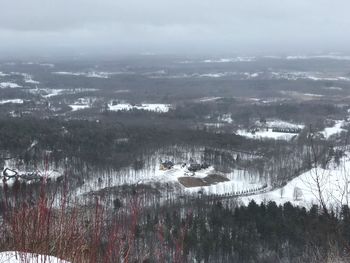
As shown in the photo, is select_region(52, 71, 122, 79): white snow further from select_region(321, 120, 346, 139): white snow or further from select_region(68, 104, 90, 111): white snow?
select_region(321, 120, 346, 139): white snow

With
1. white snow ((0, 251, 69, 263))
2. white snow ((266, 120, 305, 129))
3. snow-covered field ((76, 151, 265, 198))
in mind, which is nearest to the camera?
white snow ((0, 251, 69, 263))

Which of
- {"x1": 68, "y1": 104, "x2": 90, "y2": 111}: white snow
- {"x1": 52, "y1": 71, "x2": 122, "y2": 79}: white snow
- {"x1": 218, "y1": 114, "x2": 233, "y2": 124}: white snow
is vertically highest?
{"x1": 52, "y1": 71, "x2": 122, "y2": 79}: white snow

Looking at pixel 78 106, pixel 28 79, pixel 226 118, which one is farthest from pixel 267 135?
pixel 28 79

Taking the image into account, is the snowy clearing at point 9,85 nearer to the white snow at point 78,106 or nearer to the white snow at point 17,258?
the white snow at point 78,106

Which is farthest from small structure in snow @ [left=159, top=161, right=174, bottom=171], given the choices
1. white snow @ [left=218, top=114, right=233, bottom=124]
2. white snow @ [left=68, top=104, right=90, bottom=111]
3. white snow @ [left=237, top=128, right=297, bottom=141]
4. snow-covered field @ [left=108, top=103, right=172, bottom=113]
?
white snow @ [left=68, top=104, right=90, bottom=111]

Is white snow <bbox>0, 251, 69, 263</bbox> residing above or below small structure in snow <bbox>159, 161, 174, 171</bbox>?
above

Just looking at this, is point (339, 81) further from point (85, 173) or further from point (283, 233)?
point (283, 233)

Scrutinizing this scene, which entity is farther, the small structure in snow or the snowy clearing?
the snowy clearing

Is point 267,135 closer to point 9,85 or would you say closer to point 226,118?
point 226,118
